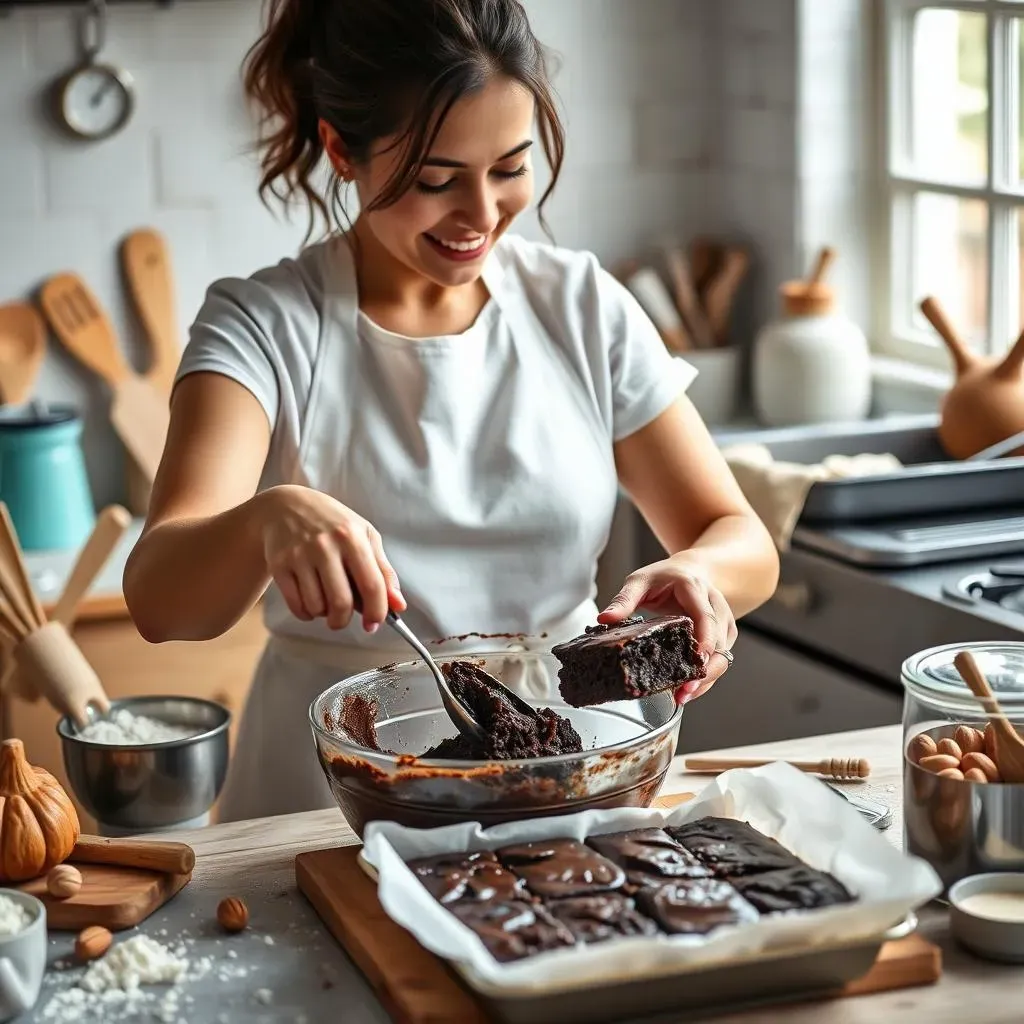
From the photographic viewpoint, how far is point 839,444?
2930 millimetres

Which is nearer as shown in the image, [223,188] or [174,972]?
[174,972]

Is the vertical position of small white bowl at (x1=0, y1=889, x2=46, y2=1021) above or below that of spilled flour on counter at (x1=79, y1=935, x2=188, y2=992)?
above

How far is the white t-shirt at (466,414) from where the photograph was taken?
1809mm

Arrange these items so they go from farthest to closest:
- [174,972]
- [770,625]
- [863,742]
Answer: [770,625], [863,742], [174,972]

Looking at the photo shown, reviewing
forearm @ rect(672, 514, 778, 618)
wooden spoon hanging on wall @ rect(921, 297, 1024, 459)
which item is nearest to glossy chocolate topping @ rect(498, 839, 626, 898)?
forearm @ rect(672, 514, 778, 618)

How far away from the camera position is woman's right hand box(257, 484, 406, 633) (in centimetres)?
128

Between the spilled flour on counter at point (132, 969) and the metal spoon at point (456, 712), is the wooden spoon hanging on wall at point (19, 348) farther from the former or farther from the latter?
the spilled flour on counter at point (132, 969)

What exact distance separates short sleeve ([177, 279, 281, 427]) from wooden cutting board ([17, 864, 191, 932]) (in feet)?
1.99

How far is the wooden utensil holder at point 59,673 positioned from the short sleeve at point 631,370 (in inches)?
27.7

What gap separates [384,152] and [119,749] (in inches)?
26.5

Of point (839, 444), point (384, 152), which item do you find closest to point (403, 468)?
point (384, 152)

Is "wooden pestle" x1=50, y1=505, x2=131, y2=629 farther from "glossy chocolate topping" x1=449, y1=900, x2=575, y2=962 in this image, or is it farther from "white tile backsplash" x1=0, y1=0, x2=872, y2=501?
"glossy chocolate topping" x1=449, y1=900, x2=575, y2=962

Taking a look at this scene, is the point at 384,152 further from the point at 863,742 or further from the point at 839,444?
the point at 839,444

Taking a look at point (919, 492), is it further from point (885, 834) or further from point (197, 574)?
point (197, 574)
